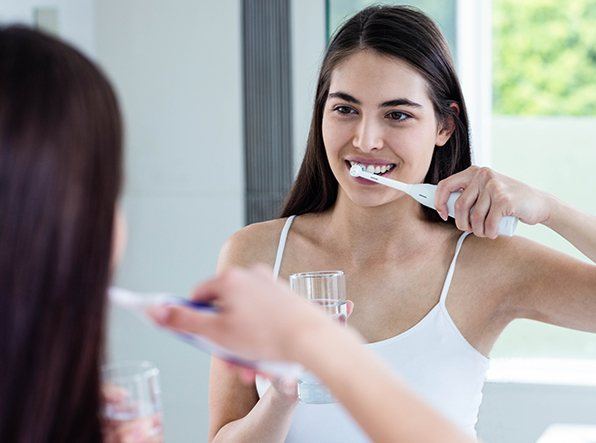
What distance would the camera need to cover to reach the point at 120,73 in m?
3.66

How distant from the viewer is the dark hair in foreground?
0.87m

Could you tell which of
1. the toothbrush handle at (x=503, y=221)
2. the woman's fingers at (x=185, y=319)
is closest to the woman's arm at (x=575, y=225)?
the toothbrush handle at (x=503, y=221)

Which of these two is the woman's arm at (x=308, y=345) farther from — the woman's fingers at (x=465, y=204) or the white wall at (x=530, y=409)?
the white wall at (x=530, y=409)

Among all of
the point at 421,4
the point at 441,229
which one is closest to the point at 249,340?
the point at 441,229

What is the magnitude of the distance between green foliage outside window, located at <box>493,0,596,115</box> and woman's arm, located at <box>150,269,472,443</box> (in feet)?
19.8

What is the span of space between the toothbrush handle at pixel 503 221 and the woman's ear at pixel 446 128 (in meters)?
0.24

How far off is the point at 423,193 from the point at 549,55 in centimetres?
536

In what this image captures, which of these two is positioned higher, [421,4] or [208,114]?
[421,4]

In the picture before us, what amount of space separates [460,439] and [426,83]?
118cm

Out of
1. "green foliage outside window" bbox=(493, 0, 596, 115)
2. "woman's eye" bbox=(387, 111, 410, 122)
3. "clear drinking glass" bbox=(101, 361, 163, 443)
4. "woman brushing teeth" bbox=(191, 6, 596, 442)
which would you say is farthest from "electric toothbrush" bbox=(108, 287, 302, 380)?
"green foliage outside window" bbox=(493, 0, 596, 115)

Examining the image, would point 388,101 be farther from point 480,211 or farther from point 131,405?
point 131,405

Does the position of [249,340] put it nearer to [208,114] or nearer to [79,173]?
[79,173]

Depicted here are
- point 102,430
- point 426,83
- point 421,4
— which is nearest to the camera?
point 102,430

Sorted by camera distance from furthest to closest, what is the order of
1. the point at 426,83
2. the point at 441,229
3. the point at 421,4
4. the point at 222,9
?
the point at 222,9 → the point at 421,4 → the point at 441,229 → the point at 426,83
